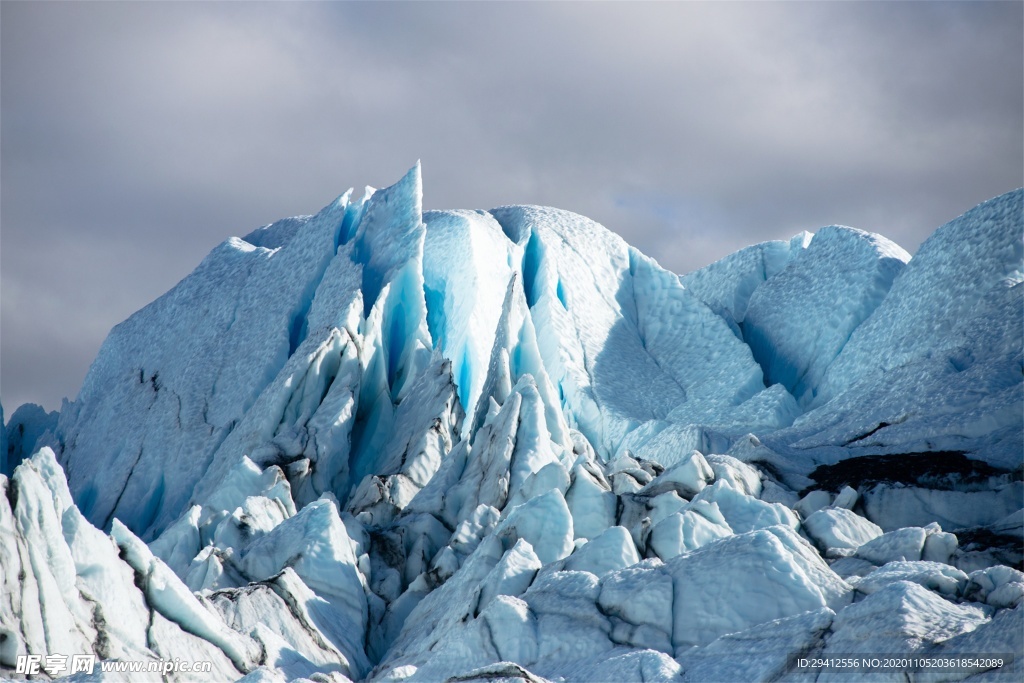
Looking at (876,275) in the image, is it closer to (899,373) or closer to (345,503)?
(899,373)

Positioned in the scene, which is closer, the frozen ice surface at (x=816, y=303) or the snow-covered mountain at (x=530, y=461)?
the snow-covered mountain at (x=530, y=461)

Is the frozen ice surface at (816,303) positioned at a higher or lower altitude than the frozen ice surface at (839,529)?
higher

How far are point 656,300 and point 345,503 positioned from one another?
12.2 metres

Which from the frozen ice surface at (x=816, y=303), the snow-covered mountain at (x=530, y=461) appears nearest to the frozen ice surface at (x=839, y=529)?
the snow-covered mountain at (x=530, y=461)

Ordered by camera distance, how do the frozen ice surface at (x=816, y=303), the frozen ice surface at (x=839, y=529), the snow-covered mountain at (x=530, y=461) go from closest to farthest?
the snow-covered mountain at (x=530, y=461)
the frozen ice surface at (x=839, y=529)
the frozen ice surface at (x=816, y=303)

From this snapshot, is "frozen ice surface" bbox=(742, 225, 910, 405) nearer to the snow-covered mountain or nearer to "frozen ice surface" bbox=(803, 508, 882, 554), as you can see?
the snow-covered mountain

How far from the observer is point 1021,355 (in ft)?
71.4

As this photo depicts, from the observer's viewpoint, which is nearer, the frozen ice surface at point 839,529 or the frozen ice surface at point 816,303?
the frozen ice surface at point 839,529

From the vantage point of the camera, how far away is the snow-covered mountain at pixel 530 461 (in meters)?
12.4

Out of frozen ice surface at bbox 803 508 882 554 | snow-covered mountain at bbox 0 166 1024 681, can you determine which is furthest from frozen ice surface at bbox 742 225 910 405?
frozen ice surface at bbox 803 508 882 554

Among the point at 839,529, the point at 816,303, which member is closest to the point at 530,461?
the point at 839,529

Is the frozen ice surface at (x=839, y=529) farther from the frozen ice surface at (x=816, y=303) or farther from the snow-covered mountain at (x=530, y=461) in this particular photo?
the frozen ice surface at (x=816, y=303)

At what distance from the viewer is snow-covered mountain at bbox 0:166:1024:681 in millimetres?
12422

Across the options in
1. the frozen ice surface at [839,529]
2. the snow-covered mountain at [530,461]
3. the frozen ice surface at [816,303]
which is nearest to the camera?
the snow-covered mountain at [530,461]
